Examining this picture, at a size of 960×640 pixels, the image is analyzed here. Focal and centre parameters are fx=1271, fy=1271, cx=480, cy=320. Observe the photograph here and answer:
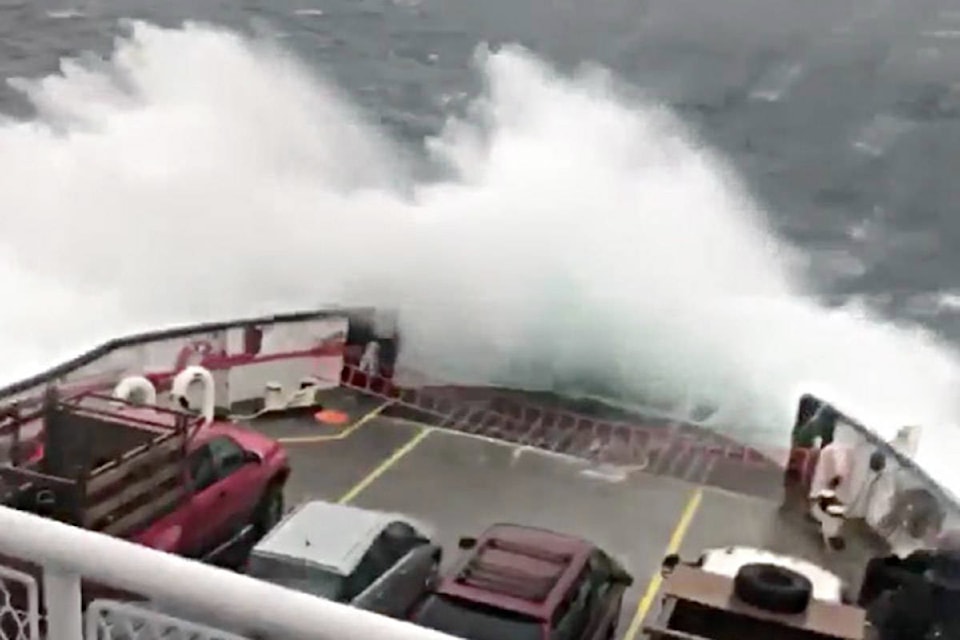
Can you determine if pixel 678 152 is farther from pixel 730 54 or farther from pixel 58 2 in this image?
pixel 58 2

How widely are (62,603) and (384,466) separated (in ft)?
30.4

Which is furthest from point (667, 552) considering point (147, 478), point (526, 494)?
point (147, 478)

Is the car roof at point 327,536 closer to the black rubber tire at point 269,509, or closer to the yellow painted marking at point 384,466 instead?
the black rubber tire at point 269,509

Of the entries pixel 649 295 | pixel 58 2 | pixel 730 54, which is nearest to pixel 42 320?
pixel 649 295

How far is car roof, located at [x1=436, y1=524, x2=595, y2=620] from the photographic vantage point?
290 inches

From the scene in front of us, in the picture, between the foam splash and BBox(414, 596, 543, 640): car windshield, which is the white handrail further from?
the foam splash

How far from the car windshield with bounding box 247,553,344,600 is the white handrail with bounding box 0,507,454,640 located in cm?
535

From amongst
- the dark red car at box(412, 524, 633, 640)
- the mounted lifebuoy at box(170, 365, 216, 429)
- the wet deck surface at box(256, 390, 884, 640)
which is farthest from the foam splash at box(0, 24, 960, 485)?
the dark red car at box(412, 524, 633, 640)

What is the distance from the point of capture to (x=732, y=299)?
25359mm

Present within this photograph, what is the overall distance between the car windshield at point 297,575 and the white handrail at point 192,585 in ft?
17.6

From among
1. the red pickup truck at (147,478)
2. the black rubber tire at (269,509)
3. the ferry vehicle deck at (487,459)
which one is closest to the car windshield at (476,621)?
the ferry vehicle deck at (487,459)

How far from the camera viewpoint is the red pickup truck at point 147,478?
8031mm

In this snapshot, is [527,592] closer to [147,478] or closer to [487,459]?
[147,478]

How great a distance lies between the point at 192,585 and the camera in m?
2.19
